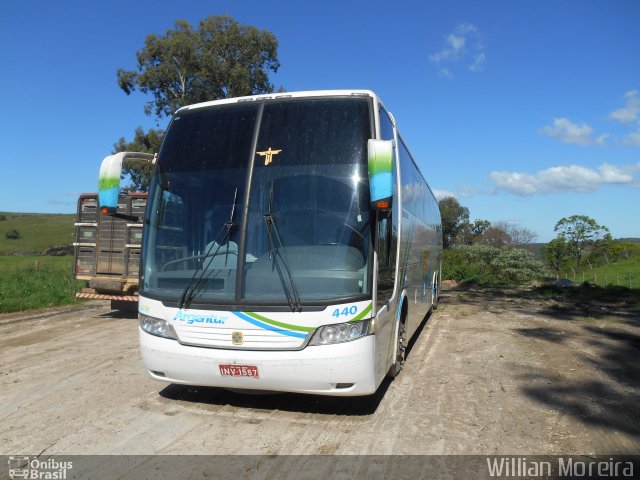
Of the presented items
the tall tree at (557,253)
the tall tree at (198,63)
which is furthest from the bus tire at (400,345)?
the tall tree at (557,253)

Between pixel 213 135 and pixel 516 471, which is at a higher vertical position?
pixel 213 135

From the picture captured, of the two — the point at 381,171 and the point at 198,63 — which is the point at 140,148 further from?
the point at 381,171

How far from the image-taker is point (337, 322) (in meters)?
4.47

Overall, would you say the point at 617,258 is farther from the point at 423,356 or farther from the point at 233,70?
the point at 423,356

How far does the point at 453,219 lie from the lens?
61.1 meters

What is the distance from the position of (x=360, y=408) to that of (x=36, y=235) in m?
79.6

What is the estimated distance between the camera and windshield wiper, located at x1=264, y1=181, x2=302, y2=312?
4.51 m

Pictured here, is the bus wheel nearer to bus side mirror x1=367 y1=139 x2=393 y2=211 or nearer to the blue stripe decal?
the blue stripe decal

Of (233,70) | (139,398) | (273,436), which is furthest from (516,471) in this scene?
(233,70)

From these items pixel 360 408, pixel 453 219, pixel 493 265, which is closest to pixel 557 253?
pixel 453 219

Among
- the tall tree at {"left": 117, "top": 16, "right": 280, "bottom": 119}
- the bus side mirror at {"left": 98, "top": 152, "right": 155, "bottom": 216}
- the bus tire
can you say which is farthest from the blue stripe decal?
the tall tree at {"left": 117, "top": 16, "right": 280, "bottom": 119}

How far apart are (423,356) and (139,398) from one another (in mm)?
4254

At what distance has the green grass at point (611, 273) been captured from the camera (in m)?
42.2

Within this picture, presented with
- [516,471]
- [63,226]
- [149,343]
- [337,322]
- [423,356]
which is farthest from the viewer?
[63,226]
